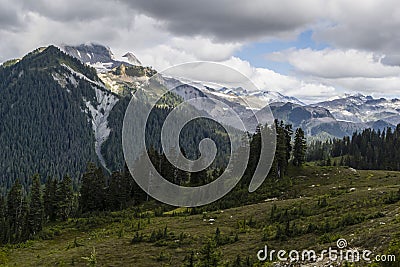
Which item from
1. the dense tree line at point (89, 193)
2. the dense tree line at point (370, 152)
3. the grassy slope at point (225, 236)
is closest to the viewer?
the grassy slope at point (225, 236)

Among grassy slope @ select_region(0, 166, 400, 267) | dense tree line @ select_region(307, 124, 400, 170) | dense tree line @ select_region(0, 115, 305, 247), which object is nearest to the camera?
grassy slope @ select_region(0, 166, 400, 267)

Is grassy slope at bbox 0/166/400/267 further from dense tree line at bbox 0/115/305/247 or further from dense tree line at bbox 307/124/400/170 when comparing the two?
dense tree line at bbox 307/124/400/170

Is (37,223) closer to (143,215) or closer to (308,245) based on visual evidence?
(143,215)

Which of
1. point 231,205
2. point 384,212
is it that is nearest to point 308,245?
point 384,212

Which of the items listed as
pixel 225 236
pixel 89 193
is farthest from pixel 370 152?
pixel 225 236

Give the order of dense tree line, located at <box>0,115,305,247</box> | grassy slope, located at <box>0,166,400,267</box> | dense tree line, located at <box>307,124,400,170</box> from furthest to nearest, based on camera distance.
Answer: dense tree line, located at <box>307,124,400,170</box>, dense tree line, located at <box>0,115,305,247</box>, grassy slope, located at <box>0,166,400,267</box>

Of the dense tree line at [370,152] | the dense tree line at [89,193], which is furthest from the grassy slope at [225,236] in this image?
the dense tree line at [370,152]

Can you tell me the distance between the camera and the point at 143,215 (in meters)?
64.0

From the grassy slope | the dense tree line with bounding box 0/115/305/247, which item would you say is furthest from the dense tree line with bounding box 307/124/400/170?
the grassy slope

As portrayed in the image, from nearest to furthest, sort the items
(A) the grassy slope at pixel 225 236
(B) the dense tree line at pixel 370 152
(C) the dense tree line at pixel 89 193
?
(A) the grassy slope at pixel 225 236 → (C) the dense tree line at pixel 89 193 → (B) the dense tree line at pixel 370 152

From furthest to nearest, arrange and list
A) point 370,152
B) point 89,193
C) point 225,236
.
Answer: point 370,152
point 89,193
point 225,236

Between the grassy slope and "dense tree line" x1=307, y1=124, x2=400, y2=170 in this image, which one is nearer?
the grassy slope

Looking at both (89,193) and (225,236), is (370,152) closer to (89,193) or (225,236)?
(89,193)

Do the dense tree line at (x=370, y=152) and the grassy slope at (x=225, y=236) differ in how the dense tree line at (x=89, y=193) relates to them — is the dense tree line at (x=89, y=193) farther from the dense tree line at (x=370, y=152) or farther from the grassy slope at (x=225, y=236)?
the dense tree line at (x=370, y=152)
